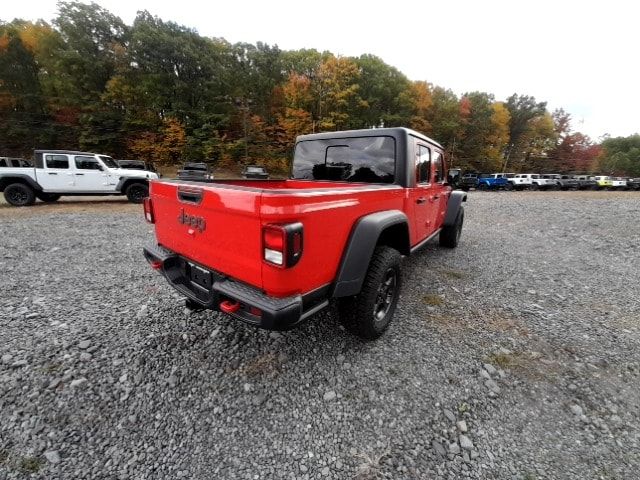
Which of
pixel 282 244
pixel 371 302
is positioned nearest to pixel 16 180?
pixel 282 244

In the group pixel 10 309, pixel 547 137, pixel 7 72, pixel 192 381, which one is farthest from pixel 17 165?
pixel 547 137

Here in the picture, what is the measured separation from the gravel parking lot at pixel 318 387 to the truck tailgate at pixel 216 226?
0.90 metres

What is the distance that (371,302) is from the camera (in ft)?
7.74

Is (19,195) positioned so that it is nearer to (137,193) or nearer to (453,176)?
(137,193)

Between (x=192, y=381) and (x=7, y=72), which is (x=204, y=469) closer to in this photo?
(x=192, y=381)

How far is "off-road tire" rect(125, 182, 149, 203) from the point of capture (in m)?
10.8

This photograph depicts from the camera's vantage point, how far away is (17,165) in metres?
9.96

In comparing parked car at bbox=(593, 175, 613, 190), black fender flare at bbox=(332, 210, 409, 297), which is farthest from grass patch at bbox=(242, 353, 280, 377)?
parked car at bbox=(593, 175, 613, 190)

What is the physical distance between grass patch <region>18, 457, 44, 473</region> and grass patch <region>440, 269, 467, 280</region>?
4.51m

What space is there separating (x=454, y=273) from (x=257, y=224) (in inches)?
147

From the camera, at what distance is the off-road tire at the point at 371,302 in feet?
7.77

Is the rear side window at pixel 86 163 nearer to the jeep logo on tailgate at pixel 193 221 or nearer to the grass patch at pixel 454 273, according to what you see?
the jeep logo on tailgate at pixel 193 221

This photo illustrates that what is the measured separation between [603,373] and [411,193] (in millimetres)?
2303

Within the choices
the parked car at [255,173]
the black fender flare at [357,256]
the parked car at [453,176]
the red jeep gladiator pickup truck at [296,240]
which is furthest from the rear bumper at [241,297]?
the parked car at [255,173]
